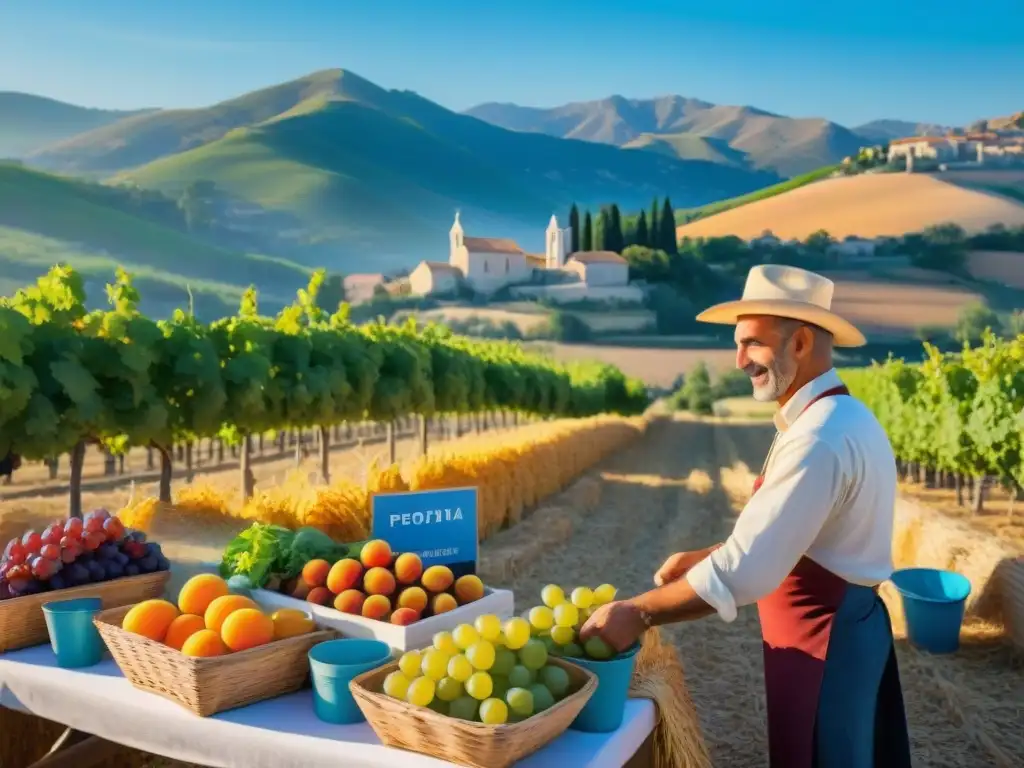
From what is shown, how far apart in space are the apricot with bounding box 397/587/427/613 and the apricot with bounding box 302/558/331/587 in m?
0.33

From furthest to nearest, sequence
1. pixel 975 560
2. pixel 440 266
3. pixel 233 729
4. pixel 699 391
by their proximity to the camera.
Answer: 1. pixel 440 266
2. pixel 699 391
3. pixel 975 560
4. pixel 233 729

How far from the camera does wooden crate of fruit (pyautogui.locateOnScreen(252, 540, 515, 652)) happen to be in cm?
257

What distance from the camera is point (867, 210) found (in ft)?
286

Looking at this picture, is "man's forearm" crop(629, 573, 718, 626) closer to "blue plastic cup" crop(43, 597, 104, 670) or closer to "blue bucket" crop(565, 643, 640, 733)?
"blue bucket" crop(565, 643, 640, 733)

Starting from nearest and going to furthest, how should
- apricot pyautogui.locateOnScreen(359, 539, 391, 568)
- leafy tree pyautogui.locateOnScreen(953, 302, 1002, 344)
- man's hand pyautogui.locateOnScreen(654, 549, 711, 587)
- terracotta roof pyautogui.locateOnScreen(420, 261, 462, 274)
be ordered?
man's hand pyautogui.locateOnScreen(654, 549, 711, 587) → apricot pyautogui.locateOnScreen(359, 539, 391, 568) → leafy tree pyautogui.locateOnScreen(953, 302, 1002, 344) → terracotta roof pyautogui.locateOnScreen(420, 261, 462, 274)

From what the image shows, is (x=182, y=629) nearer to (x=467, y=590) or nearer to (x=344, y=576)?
(x=344, y=576)

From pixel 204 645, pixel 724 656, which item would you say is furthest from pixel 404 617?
pixel 724 656

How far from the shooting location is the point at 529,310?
81.2 metres

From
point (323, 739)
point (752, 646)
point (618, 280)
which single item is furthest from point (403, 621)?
point (618, 280)

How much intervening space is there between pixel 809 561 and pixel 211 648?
1.58 m

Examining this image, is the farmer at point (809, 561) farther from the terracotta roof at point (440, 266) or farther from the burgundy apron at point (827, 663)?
the terracotta roof at point (440, 266)

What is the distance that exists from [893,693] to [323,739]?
1.56 metres

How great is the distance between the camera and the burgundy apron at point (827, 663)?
2432 mm

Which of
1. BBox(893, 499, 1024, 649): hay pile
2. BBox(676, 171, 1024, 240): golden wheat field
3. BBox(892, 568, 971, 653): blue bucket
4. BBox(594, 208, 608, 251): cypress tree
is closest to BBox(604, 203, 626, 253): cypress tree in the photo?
BBox(594, 208, 608, 251): cypress tree
